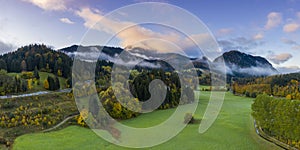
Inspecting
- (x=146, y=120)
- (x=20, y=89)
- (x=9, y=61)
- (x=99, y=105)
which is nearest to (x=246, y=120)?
(x=146, y=120)

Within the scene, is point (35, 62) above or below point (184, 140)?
above

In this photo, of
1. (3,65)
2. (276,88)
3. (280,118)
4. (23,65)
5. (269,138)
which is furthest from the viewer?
(276,88)

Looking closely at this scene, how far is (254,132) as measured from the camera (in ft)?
150

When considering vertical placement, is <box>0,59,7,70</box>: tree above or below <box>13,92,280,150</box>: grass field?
above

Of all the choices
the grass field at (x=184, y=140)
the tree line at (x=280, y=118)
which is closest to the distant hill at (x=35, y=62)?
the grass field at (x=184, y=140)

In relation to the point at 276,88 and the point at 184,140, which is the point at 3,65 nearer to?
the point at 184,140

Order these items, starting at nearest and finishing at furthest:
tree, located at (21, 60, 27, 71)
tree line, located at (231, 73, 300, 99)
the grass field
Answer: the grass field, tree, located at (21, 60, 27, 71), tree line, located at (231, 73, 300, 99)

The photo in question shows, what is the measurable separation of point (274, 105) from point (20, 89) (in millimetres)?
71898

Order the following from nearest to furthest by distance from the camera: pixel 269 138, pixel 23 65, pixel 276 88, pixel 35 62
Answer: pixel 269 138
pixel 23 65
pixel 35 62
pixel 276 88

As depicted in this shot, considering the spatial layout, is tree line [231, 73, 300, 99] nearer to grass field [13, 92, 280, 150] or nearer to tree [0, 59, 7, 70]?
grass field [13, 92, 280, 150]

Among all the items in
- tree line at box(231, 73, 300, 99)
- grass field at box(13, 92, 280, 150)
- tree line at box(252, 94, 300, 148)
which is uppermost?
tree line at box(231, 73, 300, 99)

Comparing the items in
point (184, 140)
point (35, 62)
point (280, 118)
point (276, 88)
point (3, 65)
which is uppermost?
point (35, 62)

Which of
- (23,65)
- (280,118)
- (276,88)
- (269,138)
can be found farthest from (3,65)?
(276,88)

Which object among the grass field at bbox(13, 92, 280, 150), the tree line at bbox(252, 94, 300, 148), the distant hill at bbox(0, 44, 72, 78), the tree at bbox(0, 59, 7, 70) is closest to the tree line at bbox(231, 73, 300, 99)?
the tree line at bbox(252, 94, 300, 148)
